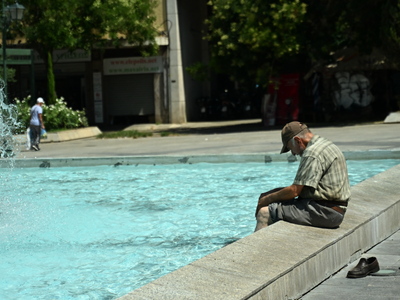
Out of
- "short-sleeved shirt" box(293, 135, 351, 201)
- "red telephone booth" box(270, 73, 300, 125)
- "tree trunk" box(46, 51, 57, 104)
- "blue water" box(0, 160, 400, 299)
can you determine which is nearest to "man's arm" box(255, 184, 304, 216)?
"short-sleeved shirt" box(293, 135, 351, 201)

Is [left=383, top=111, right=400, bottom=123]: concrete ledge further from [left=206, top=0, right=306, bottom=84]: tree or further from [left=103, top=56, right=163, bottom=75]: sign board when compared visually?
[left=103, top=56, right=163, bottom=75]: sign board

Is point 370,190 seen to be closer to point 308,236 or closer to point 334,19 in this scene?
point 308,236

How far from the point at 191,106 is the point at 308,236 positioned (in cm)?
3390

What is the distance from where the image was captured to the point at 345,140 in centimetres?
2122

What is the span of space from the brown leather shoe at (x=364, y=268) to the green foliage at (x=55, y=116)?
24133 mm

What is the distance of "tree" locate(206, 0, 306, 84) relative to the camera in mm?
28750

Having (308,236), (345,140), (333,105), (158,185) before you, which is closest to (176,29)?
(333,105)

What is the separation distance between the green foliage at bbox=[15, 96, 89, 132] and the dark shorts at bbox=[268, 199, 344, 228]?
23.2 m

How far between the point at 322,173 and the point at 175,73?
3101 cm

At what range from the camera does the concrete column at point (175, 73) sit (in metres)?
37.2

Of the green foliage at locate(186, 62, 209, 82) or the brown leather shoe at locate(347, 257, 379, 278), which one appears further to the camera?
the green foliage at locate(186, 62, 209, 82)

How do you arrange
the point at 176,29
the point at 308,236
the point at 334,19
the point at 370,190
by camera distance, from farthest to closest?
the point at 176,29, the point at 334,19, the point at 370,190, the point at 308,236

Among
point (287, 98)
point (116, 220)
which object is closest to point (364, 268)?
point (116, 220)

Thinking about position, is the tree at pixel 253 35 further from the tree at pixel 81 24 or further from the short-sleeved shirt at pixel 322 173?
the short-sleeved shirt at pixel 322 173
